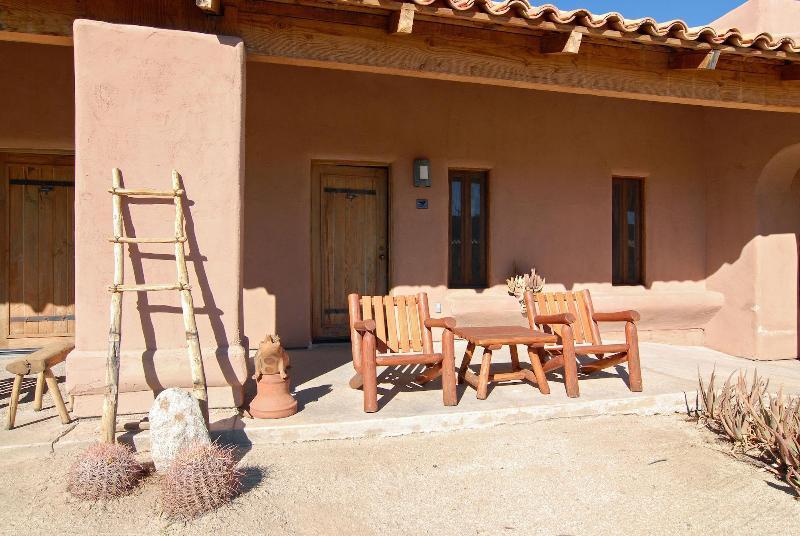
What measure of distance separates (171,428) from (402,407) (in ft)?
5.55

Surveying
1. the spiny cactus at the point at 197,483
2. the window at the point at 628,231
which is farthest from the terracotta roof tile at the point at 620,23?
the spiny cactus at the point at 197,483

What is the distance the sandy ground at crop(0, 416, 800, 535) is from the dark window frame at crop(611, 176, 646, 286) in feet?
12.4

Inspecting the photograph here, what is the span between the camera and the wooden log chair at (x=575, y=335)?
4430 mm

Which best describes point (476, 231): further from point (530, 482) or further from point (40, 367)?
point (40, 367)

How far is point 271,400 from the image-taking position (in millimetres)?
3795

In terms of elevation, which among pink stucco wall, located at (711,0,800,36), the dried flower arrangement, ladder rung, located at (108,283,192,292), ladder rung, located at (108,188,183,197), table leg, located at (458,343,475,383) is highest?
pink stucco wall, located at (711,0,800,36)

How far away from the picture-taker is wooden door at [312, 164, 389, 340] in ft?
21.2

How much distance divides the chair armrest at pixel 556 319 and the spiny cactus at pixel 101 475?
3.17m

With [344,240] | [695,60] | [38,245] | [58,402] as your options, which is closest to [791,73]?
[695,60]

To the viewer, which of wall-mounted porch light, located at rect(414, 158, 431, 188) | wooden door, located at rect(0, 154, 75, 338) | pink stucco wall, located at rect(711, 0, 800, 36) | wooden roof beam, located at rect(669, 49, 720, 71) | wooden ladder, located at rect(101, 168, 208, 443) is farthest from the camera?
pink stucco wall, located at rect(711, 0, 800, 36)

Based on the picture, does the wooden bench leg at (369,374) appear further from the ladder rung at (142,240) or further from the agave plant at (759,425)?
the agave plant at (759,425)


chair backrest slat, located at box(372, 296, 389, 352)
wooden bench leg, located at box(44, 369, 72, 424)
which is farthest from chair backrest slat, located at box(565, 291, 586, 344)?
wooden bench leg, located at box(44, 369, 72, 424)

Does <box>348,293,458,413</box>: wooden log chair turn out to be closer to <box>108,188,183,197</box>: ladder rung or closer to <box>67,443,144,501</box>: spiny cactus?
<box>108,188,183,197</box>: ladder rung

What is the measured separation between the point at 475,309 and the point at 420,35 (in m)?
3.21
